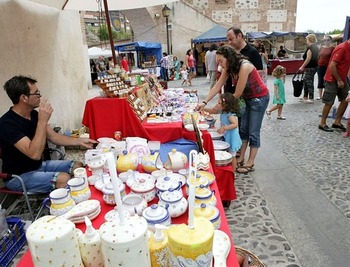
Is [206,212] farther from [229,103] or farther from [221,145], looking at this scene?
[229,103]

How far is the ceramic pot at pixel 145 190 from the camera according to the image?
1.45 metres

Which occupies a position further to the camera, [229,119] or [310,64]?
[310,64]

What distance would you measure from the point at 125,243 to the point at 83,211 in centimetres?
64

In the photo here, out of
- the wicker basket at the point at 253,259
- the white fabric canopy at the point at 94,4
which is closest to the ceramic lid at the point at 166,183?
the wicker basket at the point at 253,259

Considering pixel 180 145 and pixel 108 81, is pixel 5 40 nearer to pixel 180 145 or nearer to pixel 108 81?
pixel 108 81

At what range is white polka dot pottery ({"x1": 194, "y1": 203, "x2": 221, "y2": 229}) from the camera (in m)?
1.20

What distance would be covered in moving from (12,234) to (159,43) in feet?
52.0

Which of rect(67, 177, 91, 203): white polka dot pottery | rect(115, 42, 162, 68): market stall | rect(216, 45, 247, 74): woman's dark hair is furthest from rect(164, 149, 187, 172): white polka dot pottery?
rect(115, 42, 162, 68): market stall

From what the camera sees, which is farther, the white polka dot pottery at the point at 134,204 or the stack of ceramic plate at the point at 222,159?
the stack of ceramic plate at the point at 222,159

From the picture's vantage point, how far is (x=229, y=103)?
2.90m

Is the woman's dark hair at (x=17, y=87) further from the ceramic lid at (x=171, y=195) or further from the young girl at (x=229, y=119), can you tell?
the young girl at (x=229, y=119)

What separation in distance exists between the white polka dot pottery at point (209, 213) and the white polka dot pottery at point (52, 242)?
0.57 m

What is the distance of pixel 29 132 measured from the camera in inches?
92.4

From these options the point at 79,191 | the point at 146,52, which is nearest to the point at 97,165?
the point at 79,191
